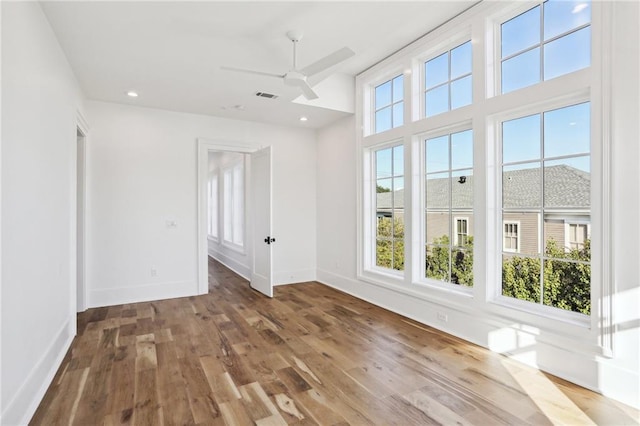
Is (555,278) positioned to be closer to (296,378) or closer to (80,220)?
(296,378)

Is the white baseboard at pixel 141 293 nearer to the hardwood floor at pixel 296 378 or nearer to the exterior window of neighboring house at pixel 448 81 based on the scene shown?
the hardwood floor at pixel 296 378

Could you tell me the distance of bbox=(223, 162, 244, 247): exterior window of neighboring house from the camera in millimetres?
6711

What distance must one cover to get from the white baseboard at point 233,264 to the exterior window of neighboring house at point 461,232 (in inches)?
145

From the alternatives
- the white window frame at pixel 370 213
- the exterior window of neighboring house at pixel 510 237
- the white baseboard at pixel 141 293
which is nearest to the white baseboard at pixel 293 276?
the white baseboard at pixel 141 293

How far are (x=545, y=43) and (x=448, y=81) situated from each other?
0.97 metres

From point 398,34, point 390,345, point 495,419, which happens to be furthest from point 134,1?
point 495,419

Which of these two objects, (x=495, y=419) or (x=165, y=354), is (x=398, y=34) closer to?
(x=495, y=419)

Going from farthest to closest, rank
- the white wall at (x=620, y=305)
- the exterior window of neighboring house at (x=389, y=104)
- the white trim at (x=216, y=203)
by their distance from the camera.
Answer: the white trim at (x=216, y=203), the exterior window of neighboring house at (x=389, y=104), the white wall at (x=620, y=305)

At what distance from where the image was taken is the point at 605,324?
7.40ft

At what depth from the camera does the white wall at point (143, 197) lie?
443 cm

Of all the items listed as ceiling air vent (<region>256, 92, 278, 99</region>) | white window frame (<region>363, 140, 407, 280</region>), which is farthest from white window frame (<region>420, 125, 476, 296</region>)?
ceiling air vent (<region>256, 92, 278, 99</region>)

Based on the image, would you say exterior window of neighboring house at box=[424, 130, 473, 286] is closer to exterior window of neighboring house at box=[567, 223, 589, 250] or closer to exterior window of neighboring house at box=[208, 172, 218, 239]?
exterior window of neighboring house at box=[567, 223, 589, 250]

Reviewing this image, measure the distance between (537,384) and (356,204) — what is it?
3043mm

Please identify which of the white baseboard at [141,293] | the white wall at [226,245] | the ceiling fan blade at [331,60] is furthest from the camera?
the white wall at [226,245]
